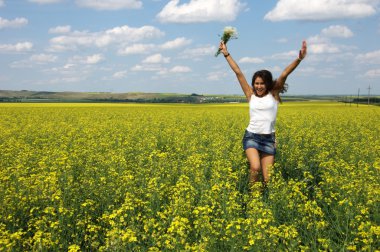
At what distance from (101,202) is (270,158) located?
3.09m

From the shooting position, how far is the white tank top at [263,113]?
22.4ft

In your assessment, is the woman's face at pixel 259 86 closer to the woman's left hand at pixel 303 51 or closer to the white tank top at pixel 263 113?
the white tank top at pixel 263 113

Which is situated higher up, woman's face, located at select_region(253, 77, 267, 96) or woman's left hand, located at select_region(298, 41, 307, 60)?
woman's left hand, located at select_region(298, 41, 307, 60)

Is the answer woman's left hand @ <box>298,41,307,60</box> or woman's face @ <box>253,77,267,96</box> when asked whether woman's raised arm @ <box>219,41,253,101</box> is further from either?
woman's left hand @ <box>298,41,307,60</box>

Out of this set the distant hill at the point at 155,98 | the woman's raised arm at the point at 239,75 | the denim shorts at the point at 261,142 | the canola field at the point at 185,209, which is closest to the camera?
the canola field at the point at 185,209

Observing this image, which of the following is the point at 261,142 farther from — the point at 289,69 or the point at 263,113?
the point at 289,69

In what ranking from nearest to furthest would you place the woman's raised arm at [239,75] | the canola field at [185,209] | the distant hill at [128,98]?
1. the canola field at [185,209]
2. the woman's raised arm at [239,75]
3. the distant hill at [128,98]

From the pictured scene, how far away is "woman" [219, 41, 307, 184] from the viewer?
680 cm

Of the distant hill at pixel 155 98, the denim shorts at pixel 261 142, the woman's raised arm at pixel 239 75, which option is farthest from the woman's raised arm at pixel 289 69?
the distant hill at pixel 155 98

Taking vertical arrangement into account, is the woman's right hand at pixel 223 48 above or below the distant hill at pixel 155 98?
above

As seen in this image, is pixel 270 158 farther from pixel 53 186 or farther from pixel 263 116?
pixel 53 186

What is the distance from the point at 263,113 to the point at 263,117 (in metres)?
0.07

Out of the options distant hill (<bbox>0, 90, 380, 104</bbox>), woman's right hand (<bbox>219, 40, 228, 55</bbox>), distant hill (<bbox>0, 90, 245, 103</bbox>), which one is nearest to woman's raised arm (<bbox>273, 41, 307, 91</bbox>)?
woman's right hand (<bbox>219, 40, 228, 55</bbox>)

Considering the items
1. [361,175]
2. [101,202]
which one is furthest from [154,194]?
[361,175]
